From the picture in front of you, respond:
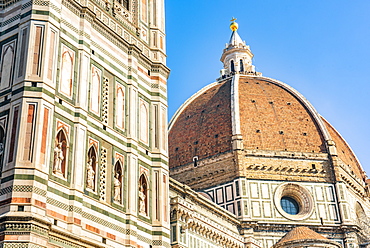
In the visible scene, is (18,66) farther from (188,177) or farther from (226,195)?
(188,177)

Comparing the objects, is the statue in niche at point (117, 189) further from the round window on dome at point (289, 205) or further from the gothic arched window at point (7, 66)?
the round window on dome at point (289, 205)

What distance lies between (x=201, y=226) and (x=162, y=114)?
1832 cm

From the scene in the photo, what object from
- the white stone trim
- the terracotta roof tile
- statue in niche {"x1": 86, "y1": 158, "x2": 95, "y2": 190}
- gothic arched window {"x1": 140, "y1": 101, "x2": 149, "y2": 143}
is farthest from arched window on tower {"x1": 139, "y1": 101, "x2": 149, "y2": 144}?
the white stone trim

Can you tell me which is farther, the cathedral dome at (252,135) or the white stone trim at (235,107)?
the white stone trim at (235,107)

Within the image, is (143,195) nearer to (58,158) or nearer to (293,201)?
(58,158)

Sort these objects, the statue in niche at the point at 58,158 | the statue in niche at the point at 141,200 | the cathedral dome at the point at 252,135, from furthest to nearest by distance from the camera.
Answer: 1. the cathedral dome at the point at 252,135
2. the statue in niche at the point at 141,200
3. the statue in niche at the point at 58,158

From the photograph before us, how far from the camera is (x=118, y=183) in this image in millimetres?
14945

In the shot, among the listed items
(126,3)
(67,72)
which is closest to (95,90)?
(67,72)

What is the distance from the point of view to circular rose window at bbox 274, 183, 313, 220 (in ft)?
161

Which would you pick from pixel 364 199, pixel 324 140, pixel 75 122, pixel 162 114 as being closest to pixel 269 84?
pixel 324 140

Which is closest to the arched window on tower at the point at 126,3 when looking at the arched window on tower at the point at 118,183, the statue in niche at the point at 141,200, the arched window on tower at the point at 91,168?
the arched window on tower at the point at 118,183

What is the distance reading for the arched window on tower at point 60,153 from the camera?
12945mm

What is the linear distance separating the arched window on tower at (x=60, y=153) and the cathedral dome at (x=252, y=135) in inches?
1462

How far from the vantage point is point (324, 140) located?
55469 millimetres
